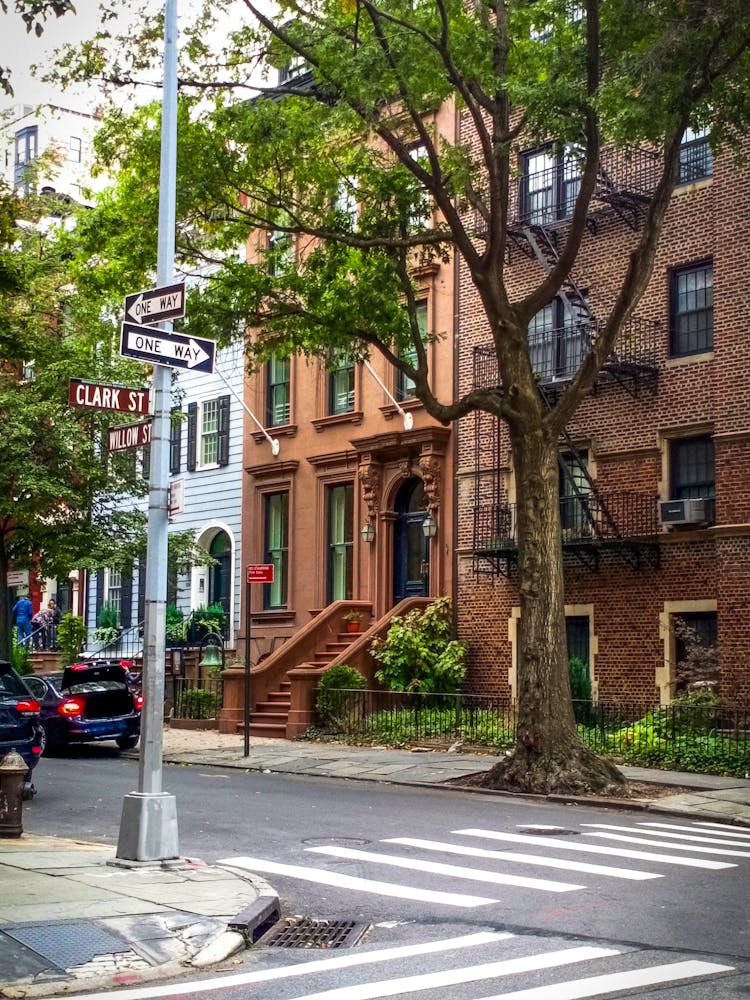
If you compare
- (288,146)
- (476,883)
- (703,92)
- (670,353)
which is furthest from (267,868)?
(670,353)

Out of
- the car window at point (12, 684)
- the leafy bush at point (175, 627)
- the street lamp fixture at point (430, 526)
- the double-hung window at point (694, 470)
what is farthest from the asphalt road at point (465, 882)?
the leafy bush at point (175, 627)

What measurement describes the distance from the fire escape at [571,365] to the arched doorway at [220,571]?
946 centimetres

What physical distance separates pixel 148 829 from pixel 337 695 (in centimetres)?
1531

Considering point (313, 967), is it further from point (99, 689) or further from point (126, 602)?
point (126, 602)

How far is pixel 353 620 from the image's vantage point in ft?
96.9

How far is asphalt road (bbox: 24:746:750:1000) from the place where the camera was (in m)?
7.57

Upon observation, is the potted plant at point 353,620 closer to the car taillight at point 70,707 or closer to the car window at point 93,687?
the car window at point 93,687

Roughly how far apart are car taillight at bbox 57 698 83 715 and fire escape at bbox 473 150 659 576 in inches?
330

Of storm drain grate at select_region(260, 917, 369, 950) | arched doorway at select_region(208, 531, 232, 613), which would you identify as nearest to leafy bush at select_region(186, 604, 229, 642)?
arched doorway at select_region(208, 531, 232, 613)

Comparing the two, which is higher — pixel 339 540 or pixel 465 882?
pixel 339 540

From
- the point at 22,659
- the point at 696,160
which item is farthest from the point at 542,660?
the point at 22,659

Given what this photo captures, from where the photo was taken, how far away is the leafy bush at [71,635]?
38.3 metres

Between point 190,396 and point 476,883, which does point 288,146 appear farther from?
point 190,396

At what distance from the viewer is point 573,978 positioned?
7395 millimetres
